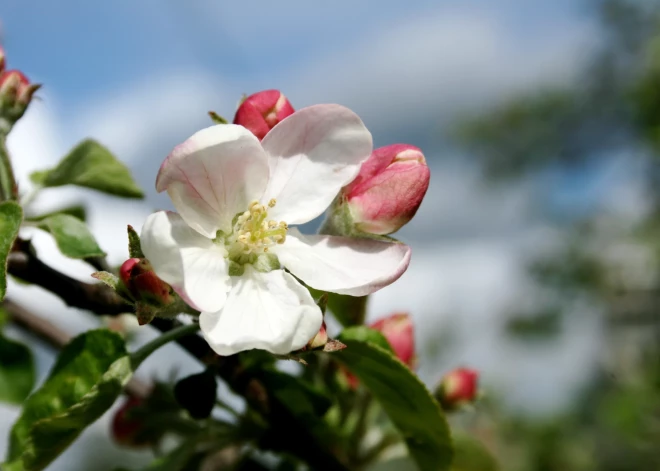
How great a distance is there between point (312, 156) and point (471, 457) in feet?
A: 2.25

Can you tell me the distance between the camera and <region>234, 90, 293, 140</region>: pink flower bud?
74cm

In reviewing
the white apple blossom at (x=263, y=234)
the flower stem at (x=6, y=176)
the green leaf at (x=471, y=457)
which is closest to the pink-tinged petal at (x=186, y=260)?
the white apple blossom at (x=263, y=234)

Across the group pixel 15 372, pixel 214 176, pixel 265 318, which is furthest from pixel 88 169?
pixel 265 318

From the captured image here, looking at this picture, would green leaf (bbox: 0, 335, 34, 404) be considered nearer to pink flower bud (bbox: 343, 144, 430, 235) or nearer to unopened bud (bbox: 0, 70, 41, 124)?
unopened bud (bbox: 0, 70, 41, 124)

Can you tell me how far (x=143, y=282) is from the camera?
63cm

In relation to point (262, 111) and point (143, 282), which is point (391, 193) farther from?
point (143, 282)

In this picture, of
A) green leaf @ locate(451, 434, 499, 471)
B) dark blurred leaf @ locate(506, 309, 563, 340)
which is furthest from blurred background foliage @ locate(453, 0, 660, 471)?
green leaf @ locate(451, 434, 499, 471)

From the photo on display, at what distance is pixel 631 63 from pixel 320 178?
1245 cm

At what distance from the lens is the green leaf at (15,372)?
1042mm

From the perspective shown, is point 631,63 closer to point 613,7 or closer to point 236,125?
point 613,7

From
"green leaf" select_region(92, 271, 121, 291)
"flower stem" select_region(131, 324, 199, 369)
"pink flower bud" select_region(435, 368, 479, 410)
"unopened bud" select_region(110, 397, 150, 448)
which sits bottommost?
"unopened bud" select_region(110, 397, 150, 448)

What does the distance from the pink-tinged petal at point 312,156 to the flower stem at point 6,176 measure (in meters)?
0.33

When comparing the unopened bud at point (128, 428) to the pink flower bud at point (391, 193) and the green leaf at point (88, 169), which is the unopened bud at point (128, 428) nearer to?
the green leaf at point (88, 169)

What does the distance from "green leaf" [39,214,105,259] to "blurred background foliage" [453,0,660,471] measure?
5.46 meters
